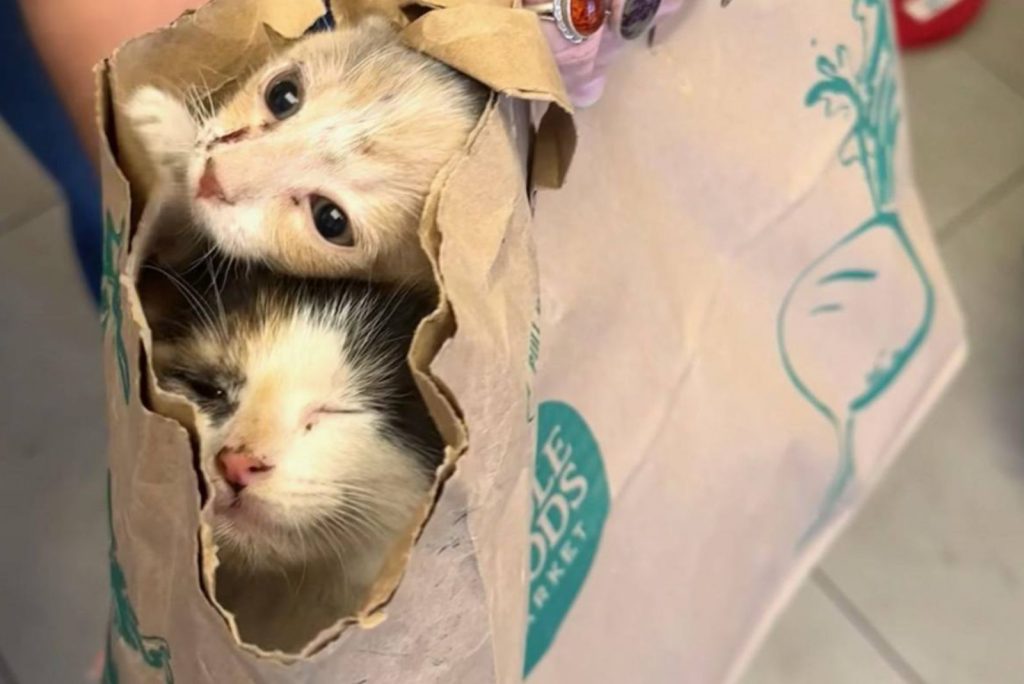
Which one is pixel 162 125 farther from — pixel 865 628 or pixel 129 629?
pixel 865 628

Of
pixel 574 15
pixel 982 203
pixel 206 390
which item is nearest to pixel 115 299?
pixel 206 390

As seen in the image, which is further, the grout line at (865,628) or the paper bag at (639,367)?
the grout line at (865,628)

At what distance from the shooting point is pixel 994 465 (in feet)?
3.25

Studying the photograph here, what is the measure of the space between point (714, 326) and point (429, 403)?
32cm

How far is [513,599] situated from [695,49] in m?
0.27

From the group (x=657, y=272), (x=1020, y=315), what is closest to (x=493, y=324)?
(x=657, y=272)

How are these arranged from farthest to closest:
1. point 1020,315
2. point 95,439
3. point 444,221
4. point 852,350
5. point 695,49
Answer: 1. point 1020,315
2. point 95,439
3. point 852,350
4. point 695,49
5. point 444,221

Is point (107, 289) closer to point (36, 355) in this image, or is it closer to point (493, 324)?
point (493, 324)

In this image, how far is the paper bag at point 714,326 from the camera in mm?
509

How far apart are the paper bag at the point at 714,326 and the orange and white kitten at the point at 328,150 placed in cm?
9

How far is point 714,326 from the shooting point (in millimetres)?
585

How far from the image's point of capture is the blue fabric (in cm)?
62

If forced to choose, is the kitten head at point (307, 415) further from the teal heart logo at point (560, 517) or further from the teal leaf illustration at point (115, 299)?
the teal heart logo at point (560, 517)

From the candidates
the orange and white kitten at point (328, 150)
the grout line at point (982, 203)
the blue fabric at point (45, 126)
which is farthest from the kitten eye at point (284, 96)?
the grout line at point (982, 203)
